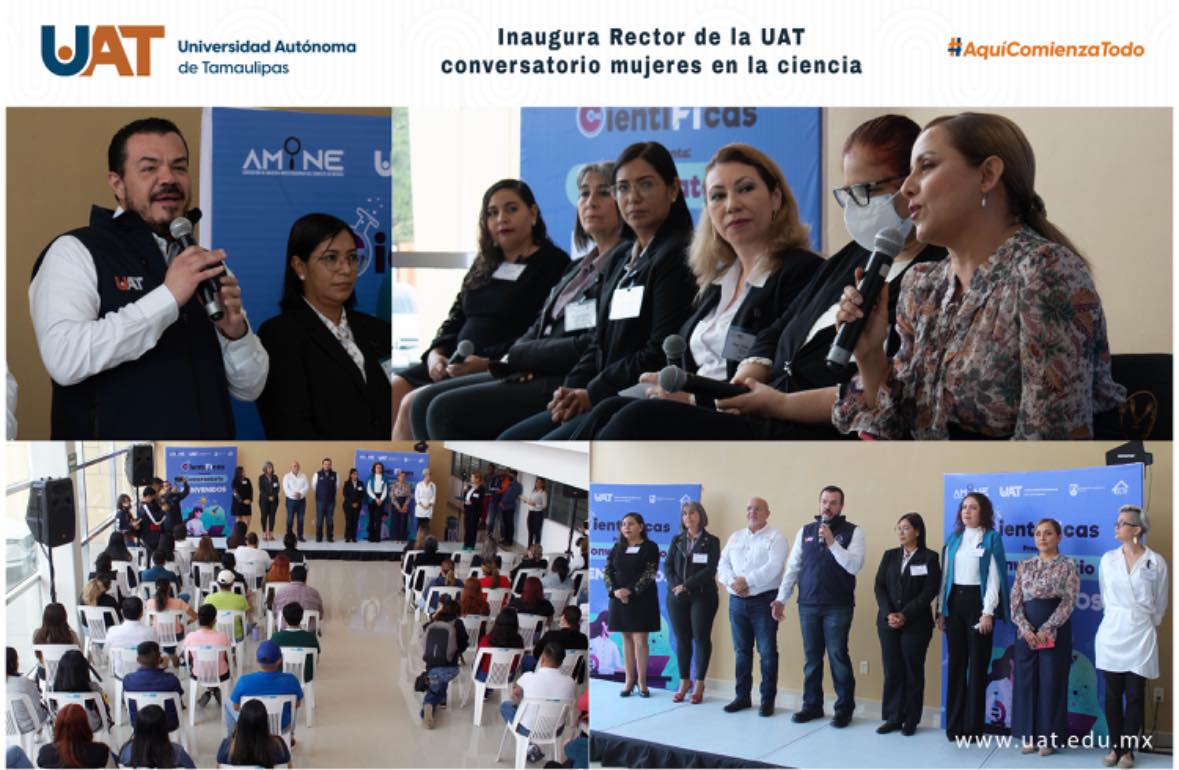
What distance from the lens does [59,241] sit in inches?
219

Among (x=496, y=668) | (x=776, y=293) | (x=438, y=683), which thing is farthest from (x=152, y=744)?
(x=776, y=293)

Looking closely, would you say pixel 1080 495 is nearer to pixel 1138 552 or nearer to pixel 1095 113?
pixel 1138 552

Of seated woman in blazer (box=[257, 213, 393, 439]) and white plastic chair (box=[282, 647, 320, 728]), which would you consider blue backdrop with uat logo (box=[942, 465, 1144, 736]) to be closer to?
seated woman in blazer (box=[257, 213, 393, 439])

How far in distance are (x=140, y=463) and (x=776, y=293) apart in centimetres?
308

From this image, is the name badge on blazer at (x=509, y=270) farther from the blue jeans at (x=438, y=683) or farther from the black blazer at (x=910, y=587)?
the black blazer at (x=910, y=587)

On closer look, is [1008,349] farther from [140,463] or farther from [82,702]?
[82,702]

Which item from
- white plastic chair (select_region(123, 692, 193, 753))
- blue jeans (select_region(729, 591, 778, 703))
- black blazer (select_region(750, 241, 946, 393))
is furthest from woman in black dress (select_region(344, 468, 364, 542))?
black blazer (select_region(750, 241, 946, 393))

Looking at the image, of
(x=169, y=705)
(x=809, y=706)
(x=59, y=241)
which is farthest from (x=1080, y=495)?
(x=59, y=241)

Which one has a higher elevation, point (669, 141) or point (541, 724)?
point (669, 141)

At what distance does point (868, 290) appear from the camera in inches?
207

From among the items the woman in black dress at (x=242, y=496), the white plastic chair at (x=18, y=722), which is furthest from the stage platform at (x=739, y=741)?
the white plastic chair at (x=18, y=722)

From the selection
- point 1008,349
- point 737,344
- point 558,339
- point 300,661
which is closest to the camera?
point 1008,349

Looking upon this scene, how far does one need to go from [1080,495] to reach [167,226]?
4.48 meters
